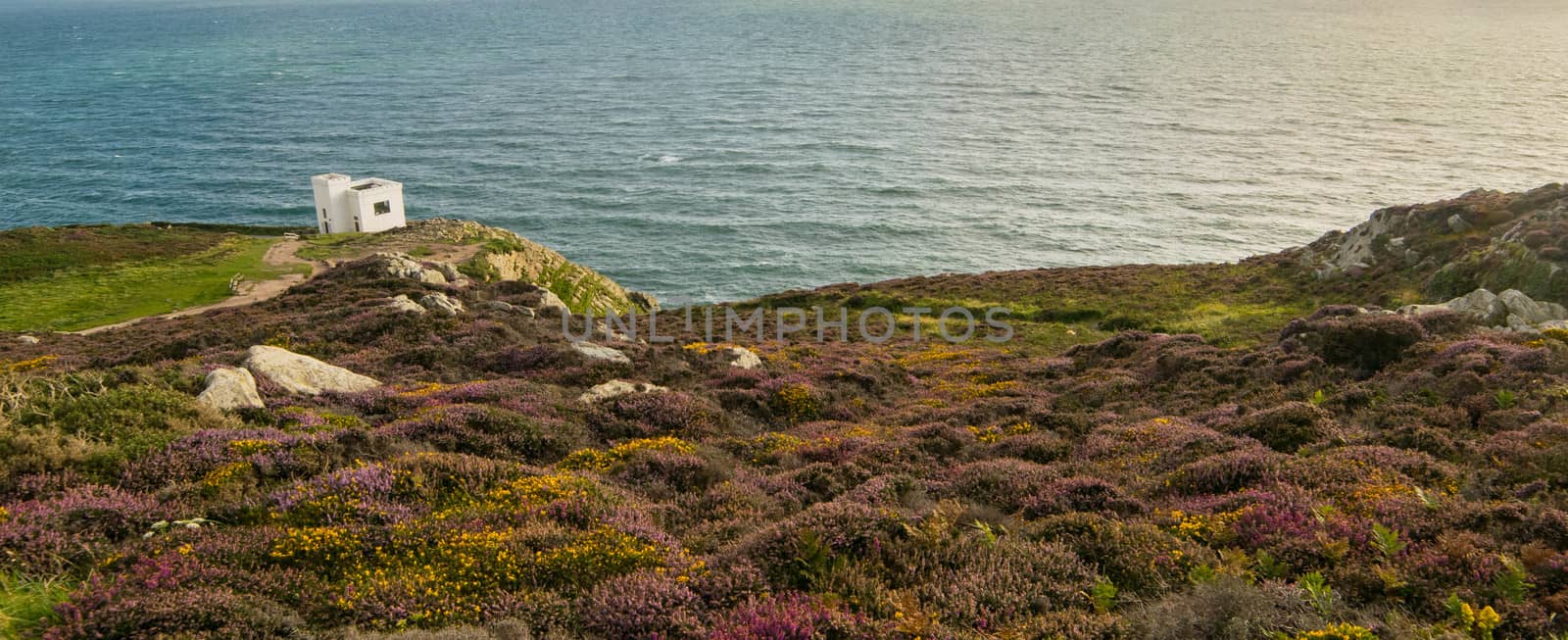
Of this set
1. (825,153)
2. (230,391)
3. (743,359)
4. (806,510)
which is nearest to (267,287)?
(743,359)

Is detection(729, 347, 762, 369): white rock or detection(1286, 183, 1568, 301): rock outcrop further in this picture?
detection(1286, 183, 1568, 301): rock outcrop

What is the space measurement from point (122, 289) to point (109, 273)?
4655mm

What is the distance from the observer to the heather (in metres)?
8.31

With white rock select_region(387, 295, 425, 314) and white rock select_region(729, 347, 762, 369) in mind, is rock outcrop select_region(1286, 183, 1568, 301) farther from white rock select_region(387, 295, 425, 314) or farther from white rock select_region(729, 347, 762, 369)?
white rock select_region(387, 295, 425, 314)

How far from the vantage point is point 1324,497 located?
36.4 feet

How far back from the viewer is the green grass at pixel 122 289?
131 feet

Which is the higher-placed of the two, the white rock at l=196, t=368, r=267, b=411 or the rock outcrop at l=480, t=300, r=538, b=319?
the white rock at l=196, t=368, r=267, b=411

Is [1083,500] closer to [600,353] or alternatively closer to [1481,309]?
[600,353]

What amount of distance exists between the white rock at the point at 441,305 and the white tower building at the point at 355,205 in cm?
3200

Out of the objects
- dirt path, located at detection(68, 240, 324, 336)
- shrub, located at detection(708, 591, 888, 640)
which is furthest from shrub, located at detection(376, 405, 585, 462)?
dirt path, located at detection(68, 240, 324, 336)

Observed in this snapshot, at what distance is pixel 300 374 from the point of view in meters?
19.1

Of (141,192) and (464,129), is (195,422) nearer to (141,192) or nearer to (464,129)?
(141,192)

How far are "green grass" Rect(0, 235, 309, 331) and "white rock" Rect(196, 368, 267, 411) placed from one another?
98.9ft

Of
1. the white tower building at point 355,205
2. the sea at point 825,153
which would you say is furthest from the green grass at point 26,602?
the sea at point 825,153
